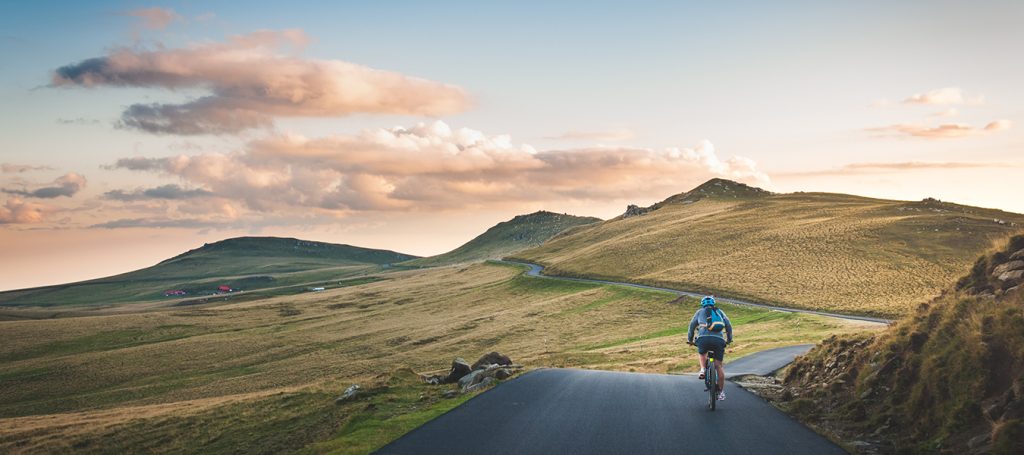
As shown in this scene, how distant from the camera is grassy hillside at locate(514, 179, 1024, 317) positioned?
75875mm

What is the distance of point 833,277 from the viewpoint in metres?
82.8

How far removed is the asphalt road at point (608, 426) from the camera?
1352 cm

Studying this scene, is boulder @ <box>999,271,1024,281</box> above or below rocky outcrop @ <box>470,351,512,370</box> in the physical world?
above

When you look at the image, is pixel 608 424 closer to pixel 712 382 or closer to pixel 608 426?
pixel 608 426

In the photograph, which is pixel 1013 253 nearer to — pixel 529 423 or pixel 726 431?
pixel 726 431

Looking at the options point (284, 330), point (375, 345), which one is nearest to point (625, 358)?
point (375, 345)

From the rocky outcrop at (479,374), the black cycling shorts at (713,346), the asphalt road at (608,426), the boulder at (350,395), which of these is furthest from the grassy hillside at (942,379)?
the boulder at (350,395)

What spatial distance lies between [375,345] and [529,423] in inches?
2912

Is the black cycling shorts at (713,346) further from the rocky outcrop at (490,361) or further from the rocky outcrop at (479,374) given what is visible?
the rocky outcrop at (490,361)

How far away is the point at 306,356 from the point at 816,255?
7626cm

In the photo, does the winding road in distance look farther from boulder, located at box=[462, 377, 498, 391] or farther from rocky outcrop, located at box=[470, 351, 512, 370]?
rocky outcrop, located at box=[470, 351, 512, 370]

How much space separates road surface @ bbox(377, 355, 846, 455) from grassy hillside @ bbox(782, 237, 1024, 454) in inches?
62.8

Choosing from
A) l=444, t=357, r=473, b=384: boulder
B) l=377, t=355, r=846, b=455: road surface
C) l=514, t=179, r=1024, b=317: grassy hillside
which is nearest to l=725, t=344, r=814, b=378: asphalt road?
l=377, t=355, r=846, b=455: road surface

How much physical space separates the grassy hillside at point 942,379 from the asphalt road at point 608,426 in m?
1.57
